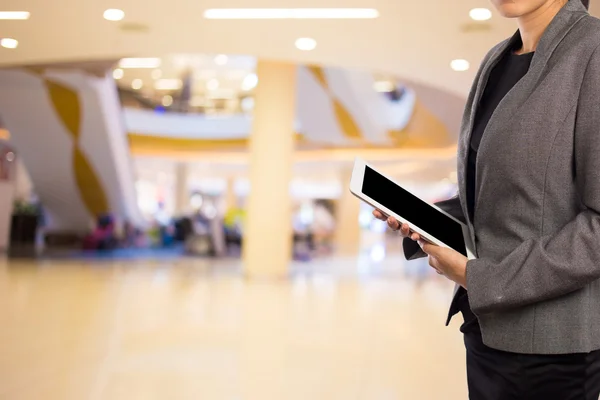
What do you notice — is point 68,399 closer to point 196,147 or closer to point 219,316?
point 219,316

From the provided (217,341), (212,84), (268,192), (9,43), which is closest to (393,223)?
(217,341)

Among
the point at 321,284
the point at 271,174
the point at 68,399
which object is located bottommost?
the point at 321,284

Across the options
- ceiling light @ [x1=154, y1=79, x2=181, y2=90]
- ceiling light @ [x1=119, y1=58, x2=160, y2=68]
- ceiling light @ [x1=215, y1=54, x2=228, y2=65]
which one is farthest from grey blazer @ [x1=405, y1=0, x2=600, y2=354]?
ceiling light @ [x1=154, y1=79, x2=181, y2=90]

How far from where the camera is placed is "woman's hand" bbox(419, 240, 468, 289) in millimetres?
1337

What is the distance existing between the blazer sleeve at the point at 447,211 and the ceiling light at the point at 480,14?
19.7 ft

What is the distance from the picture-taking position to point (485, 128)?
138 centimetres

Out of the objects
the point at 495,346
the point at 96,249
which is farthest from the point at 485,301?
the point at 96,249

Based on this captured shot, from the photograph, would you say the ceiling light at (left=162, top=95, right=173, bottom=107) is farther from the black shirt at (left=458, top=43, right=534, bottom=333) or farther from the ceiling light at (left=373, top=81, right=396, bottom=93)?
the black shirt at (left=458, top=43, right=534, bottom=333)

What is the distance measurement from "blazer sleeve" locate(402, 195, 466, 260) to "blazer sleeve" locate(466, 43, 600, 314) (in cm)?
32

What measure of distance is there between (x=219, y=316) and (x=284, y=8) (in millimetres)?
3944

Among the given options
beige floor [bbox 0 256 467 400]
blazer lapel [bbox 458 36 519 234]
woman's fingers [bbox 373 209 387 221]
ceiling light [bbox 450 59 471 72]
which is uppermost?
ceiling light [bbox 450 59 471 72]

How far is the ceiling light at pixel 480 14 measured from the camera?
699cm

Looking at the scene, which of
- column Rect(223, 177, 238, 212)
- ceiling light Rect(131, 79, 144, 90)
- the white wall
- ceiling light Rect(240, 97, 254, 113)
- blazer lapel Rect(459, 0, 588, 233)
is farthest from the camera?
column Rect(223, 177, 238, 212)

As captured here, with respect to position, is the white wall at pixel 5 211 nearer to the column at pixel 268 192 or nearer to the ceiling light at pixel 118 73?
the column at pixel 268 192
